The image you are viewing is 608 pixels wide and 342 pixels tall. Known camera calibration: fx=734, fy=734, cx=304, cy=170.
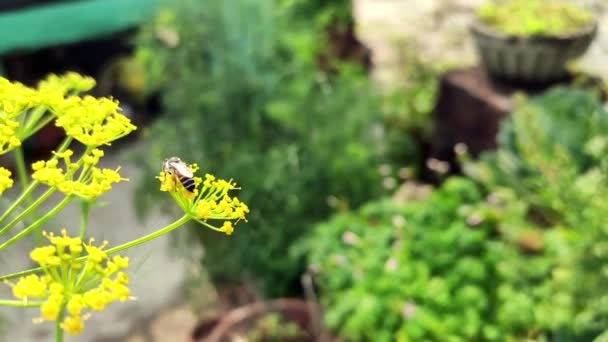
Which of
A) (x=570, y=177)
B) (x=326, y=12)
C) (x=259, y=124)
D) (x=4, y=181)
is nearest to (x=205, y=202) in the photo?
(x=4, y=181)

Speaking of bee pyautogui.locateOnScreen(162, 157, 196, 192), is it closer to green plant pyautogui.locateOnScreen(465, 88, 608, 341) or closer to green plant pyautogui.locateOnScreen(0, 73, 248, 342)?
green plant pyautogui.locateOnScreen(0, 73, 248, 342)

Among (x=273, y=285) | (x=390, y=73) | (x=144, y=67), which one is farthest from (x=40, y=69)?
(x=273, y=285)

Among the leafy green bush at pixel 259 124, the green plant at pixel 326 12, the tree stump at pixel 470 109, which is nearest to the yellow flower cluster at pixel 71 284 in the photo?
the leafy green bush at pixel 259 124

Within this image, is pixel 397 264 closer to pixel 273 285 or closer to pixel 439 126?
pixel 273 285

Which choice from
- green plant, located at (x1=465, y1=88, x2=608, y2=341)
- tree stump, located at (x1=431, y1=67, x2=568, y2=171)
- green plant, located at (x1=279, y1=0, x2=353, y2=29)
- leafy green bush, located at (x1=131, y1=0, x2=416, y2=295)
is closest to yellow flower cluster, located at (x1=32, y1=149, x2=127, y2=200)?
green plant, located at (x1=465, y1=88, x2=608, y2=341)

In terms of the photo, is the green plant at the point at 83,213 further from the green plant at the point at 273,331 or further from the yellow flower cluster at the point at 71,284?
the green plant at the point at 273,331

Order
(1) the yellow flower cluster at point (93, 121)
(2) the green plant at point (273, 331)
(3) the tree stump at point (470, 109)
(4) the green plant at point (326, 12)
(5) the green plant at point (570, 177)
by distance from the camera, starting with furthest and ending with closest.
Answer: (4) the green plant at point (326, 12), (3) the tree stump at point (470, 109), (2) the green plant at point (273, 331), (5) the green plant at point (570, 177), (1) the yellow flower cluster at point (93, 121)

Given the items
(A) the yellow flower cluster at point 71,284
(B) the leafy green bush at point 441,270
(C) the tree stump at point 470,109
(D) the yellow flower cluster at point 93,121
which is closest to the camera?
(A) the yellow flower cluster at point 71,284
